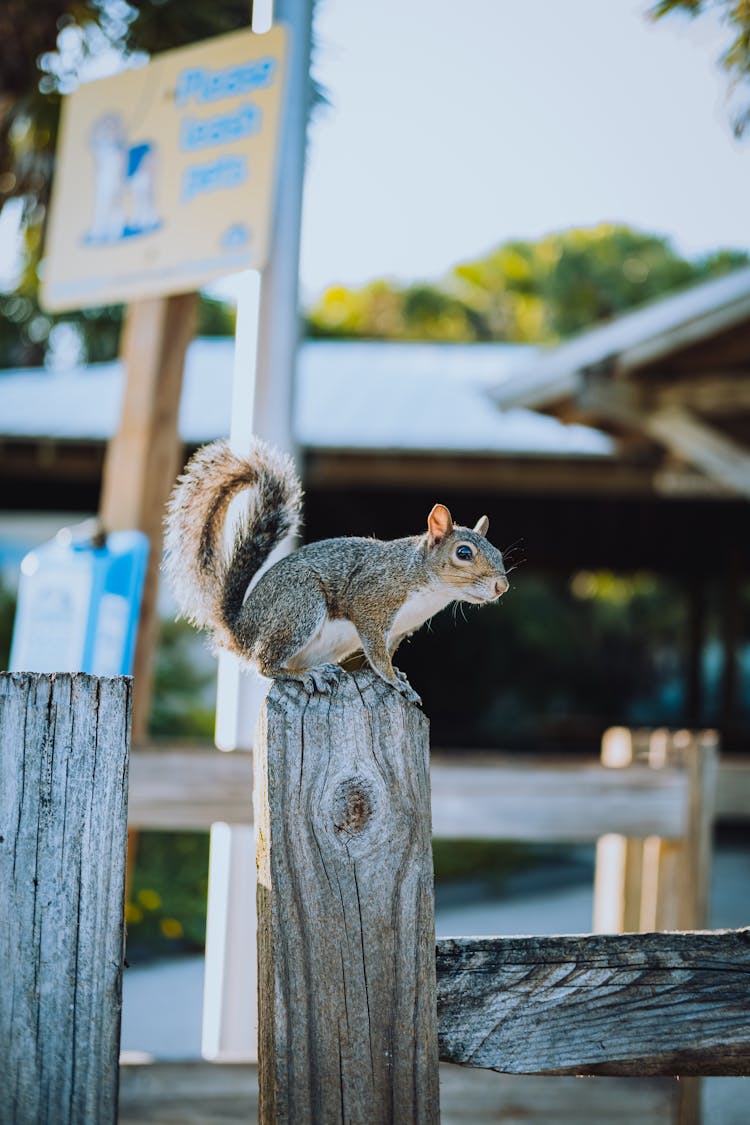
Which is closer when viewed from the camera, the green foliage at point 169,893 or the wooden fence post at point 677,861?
the wooden fence post at point 677,861

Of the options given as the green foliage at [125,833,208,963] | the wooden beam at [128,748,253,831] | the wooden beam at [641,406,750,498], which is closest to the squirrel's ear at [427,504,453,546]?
the wooden beam at [128,748,253,831]

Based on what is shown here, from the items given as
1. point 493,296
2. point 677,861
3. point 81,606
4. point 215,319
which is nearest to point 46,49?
point 81,606

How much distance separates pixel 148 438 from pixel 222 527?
1.98 meters

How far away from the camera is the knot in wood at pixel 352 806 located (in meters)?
1.32

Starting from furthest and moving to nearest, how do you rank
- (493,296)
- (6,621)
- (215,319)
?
(493,296)
(215,319)
(6,621)

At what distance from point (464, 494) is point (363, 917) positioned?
907 cm

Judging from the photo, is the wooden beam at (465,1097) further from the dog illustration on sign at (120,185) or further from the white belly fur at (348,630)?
the dog illustration on sign at (120,185)

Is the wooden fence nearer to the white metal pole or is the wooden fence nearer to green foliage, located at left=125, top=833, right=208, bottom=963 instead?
the white metal pole

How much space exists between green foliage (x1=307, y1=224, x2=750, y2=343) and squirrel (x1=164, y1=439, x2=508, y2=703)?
70.3ft

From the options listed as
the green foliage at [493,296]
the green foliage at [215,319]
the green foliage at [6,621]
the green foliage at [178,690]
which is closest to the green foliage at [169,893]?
the green foliage at [178,690]

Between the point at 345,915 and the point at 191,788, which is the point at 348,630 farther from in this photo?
the point at 191,788

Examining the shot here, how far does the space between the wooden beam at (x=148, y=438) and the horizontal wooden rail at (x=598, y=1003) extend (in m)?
2.70

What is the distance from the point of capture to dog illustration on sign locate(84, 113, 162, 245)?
3883 millimetres

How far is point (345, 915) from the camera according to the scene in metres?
1.30
